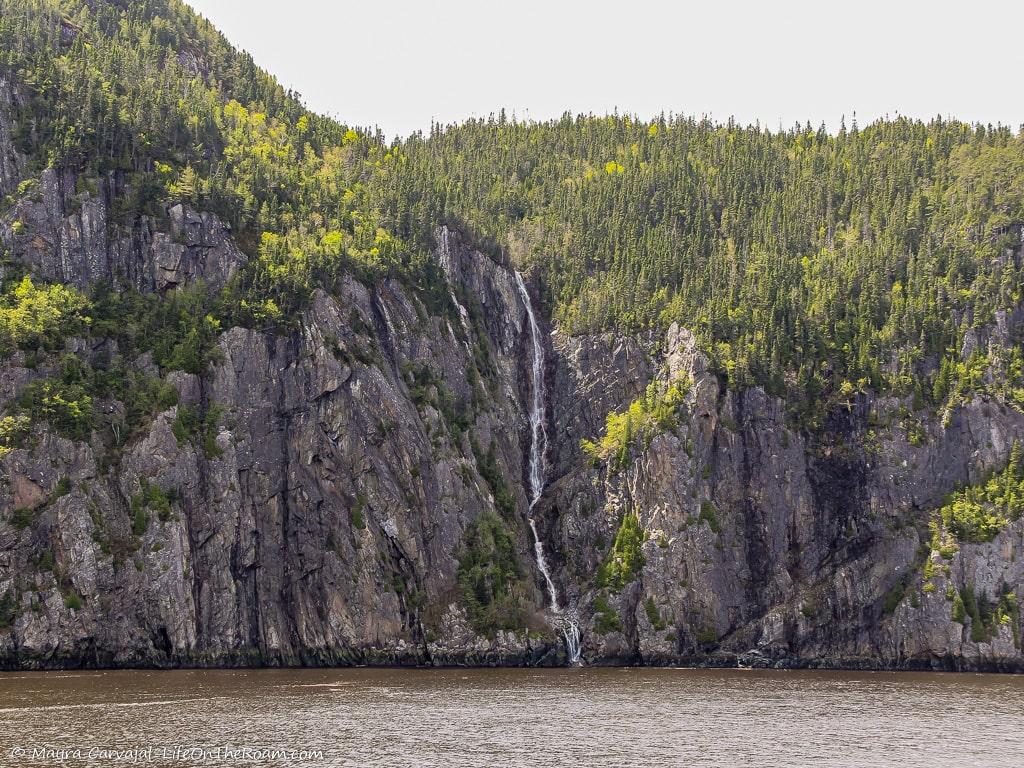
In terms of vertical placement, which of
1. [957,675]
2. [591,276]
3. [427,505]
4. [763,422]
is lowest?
[957,675]

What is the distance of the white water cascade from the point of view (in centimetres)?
13312

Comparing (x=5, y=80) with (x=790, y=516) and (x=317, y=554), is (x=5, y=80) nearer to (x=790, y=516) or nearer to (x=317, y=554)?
(x=317, y=554)

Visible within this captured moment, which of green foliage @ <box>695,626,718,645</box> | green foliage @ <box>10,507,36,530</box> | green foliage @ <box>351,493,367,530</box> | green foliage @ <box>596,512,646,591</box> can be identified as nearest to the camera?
green foliage @ <box>10,507,36,530</box>

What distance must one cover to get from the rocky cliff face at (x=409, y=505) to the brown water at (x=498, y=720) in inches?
399

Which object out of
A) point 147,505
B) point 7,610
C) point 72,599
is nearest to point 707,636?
point 147,505

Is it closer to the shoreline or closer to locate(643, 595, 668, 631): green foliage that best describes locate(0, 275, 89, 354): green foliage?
the shoreline

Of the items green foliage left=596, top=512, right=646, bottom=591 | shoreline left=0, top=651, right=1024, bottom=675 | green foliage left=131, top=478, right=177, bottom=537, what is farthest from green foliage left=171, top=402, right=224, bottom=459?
green foliage left=596, top=512, right=646, bottom=591

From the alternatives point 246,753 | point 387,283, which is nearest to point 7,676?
point 246,753

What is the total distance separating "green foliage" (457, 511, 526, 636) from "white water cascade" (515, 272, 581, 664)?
5.60 meters

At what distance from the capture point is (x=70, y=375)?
4938 inches

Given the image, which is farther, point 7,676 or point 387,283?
point 387,283

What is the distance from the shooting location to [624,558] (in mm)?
138875

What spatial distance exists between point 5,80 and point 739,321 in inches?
4060

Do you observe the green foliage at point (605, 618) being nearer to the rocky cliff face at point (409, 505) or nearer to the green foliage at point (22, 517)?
the rocky cliff face at point (409, 505)
